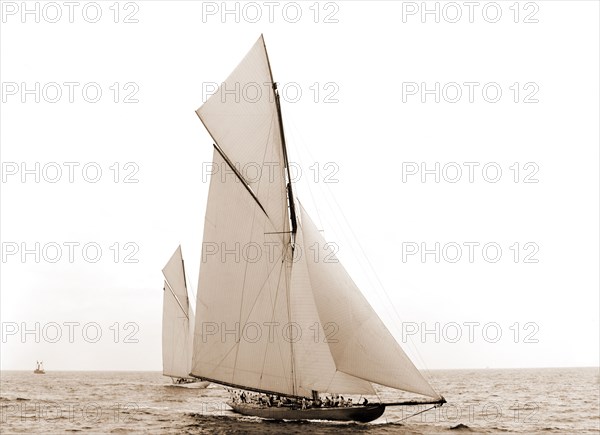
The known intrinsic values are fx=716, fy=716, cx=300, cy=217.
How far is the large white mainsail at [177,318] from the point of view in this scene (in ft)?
268

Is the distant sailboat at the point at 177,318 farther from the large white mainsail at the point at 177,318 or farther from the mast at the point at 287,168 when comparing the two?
the mast at the point at 287,168

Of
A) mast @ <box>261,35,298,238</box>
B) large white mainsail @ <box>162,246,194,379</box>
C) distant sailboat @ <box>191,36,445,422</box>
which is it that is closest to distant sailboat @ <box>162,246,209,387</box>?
large white mainsail @ <box>162,246,194,379</box>

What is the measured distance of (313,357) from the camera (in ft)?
118

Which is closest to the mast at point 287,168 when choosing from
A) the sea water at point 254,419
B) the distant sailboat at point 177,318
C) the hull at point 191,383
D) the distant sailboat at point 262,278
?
the distant sailboat at point 262,278

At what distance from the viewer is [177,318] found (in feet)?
270

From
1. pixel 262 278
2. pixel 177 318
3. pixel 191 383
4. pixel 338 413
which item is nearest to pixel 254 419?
pixel 338 413

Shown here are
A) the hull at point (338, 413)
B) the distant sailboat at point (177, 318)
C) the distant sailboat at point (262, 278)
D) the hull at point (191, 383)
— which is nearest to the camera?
the distant sailboat at point (262, 278)

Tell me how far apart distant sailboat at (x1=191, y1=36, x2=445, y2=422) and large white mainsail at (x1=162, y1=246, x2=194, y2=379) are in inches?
1584

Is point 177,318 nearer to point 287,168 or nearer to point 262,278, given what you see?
point 262,278

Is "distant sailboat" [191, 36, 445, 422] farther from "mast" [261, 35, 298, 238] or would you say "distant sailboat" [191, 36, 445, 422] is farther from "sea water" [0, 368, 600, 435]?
"sea water" [0, 368, 600, 435]

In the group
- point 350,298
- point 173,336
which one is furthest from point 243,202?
point 173,336

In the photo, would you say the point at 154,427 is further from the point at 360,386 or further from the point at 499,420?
the point at 499,420

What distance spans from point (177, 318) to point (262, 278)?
45410mm

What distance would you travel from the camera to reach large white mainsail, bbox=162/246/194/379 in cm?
8181
